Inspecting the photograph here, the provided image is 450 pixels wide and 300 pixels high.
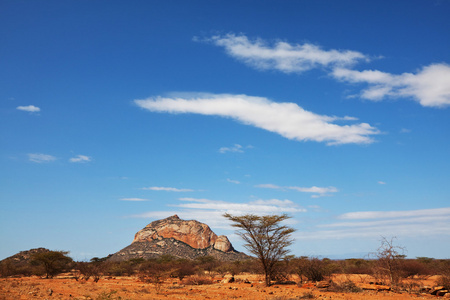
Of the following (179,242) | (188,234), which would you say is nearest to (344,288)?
(179,242)

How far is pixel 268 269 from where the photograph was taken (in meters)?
32.7

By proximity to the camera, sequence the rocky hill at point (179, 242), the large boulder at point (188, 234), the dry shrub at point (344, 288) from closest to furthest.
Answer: the dry shrub at point (344, 288), the rocky hill at point (179, 242), the large boulder at point (188, 234)

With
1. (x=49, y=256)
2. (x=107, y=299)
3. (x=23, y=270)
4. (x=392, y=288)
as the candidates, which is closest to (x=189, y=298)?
(x=107, y=299)

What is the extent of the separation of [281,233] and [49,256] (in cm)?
3518

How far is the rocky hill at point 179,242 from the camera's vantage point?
345 feet

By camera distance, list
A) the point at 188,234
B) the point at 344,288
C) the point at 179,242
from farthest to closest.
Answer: the point at 188,234, the point at 179,242, the point at 344,288

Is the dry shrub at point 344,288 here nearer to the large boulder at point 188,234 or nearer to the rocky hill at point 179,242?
the rocky hill at point 179,242

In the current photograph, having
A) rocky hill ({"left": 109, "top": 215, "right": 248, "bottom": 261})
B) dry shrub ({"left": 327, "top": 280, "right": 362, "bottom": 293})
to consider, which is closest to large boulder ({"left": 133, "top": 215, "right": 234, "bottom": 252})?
rocky hill ({"left": 109, "top": 215, "right": 248, "bottom": 261})

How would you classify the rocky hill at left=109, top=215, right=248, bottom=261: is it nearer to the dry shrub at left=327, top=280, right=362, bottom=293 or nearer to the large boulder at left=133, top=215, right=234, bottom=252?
the large boulder at left=133, top=215, right=234, bottom=252

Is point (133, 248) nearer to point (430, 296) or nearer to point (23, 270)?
point (23, 270)

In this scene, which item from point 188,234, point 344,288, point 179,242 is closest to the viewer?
point 344,288

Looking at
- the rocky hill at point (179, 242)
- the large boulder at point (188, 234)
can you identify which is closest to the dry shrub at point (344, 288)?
the rocky hill at point (179, 242)

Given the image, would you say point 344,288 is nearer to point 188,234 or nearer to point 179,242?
point 179,242

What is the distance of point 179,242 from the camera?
113 m
